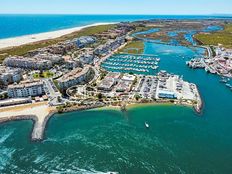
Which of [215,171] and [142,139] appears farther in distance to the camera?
[142,139]

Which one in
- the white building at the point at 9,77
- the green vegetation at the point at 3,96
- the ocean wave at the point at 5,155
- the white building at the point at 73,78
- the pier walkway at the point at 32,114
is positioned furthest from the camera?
the white building at the point at 9,77

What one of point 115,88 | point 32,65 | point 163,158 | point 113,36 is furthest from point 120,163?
point 113,36

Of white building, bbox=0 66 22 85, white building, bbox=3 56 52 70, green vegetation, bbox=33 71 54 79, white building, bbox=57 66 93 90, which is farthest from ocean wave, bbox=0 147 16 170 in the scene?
white building, bbox=3 56 52 70

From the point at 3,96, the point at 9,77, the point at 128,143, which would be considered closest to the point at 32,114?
the point at 3,96

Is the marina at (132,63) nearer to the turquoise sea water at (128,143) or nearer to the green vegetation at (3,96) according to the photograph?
the turquoise sea water at (128,143)

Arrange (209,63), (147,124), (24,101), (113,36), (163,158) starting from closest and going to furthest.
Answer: (163,158), (147,124), (24,101), (209,63), (113,36)

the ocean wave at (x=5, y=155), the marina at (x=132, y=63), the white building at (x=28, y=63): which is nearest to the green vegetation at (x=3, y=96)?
the ocean wave at (x=5, y=155)

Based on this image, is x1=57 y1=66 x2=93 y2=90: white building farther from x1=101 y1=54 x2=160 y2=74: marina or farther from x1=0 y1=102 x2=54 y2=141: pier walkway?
x1=101 y1=54 x2=160 y2=74: marina

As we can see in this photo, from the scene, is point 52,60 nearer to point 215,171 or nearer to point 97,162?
point 97,162
